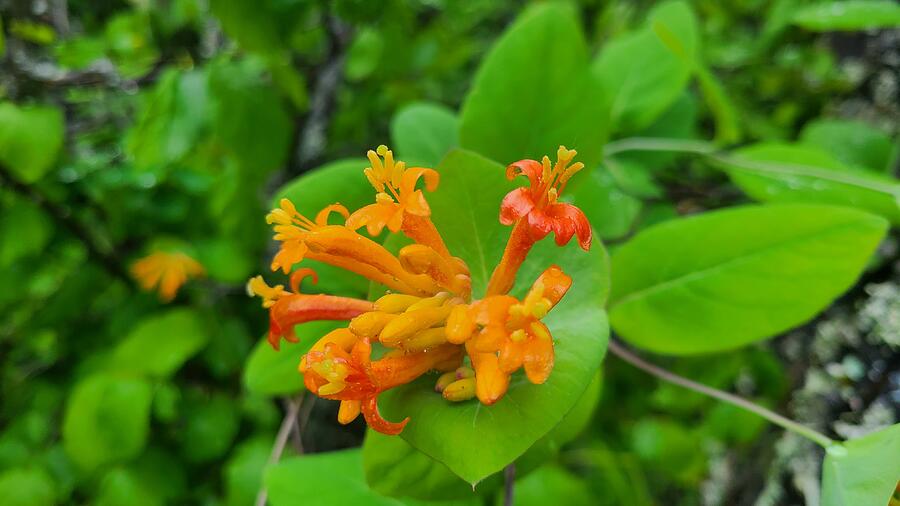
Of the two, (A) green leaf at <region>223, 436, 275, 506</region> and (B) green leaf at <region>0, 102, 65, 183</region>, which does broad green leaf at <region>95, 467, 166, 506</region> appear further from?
(B) green leaf at <region>0, 102, 65, 183</region>

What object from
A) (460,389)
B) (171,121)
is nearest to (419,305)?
(460,389)

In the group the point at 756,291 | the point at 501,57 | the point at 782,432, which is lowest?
the point at 782,432

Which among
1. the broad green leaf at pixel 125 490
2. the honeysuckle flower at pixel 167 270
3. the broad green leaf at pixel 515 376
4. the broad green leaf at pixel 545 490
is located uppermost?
the broad green leaf at pixel 515 376

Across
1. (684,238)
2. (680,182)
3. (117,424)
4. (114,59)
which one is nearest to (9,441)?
(117,424)

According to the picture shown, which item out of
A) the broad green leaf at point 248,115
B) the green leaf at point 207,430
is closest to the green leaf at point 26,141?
the broad green leaf at point 248,115

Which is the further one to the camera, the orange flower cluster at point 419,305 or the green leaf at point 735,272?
the green leaf at point 735,272

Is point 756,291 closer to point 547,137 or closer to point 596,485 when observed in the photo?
point 547,137

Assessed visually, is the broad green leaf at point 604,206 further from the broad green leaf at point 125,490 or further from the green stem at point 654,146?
the broad green leaf at point 125,490
